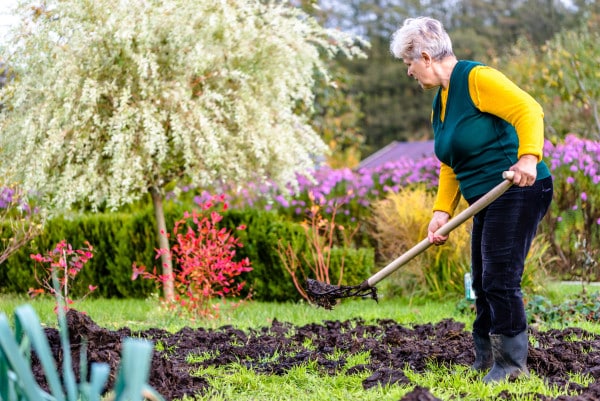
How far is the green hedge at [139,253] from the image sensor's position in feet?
24.9

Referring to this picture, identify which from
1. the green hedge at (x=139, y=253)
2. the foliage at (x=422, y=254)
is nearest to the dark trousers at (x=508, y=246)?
the foliage at (x=422, y=254)

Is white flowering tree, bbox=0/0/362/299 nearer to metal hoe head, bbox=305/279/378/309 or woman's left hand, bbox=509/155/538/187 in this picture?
metal hoe head, bbox=305/279/378/309

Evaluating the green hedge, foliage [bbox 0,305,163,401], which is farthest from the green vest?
the green hedge

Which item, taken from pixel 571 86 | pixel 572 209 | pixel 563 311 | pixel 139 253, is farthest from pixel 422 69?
pixel 571 86

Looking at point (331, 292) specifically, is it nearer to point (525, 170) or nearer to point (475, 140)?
point (475, 140)

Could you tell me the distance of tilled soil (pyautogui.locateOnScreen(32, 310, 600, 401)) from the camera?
11.1 feet

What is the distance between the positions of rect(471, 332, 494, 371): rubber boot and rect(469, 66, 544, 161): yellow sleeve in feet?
3.27

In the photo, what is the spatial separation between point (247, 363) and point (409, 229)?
3.90 m

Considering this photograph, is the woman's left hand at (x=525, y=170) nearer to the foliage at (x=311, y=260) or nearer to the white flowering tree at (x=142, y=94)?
the white flowering tree at (x=142, y=94)

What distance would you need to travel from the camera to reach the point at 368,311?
6.31 meters

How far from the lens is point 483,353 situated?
3645 millimetres

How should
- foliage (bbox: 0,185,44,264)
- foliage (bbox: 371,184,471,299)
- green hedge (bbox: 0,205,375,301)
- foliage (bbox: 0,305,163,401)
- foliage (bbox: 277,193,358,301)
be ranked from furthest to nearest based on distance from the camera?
green hedge (bbox: 0,205,375,301), foliage (bbox: 277,193,358,301), foliage (bbox: 371,184,471,299), foliage (bbox: 0,185,44,264), foliage (bbox: 0,305,163,401)

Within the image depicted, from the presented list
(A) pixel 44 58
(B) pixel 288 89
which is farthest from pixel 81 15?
(B) pixel 288 89

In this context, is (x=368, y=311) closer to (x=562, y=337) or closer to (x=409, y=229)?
(x=409, y=229)
